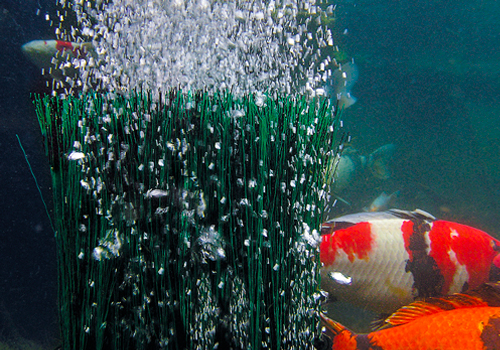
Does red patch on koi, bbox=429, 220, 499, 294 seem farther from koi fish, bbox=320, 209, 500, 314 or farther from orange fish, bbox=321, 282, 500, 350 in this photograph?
orange fish, bbox=321, 282, 500, 350

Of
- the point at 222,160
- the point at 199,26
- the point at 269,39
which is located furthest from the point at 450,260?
the point at 199,26

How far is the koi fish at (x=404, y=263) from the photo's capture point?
2.28 meters

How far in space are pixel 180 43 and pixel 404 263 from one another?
3153 mm

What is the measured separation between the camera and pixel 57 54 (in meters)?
2.31

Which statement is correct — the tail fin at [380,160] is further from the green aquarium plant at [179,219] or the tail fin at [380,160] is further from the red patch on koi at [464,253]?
the green aquarium plant at [179,219]

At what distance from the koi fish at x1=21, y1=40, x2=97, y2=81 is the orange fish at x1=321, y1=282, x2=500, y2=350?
287cm

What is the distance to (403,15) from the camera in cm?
1498

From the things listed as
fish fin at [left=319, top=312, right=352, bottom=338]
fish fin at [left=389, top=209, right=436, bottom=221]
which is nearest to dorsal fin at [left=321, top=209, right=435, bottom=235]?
fish fin at [left=389, top=209, right=436, bottom=221]

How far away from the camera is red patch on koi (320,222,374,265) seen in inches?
90.3

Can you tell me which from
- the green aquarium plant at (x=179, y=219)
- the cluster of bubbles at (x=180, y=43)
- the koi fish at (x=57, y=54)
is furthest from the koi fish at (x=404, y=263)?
the koi fish at (x=57, y=54)

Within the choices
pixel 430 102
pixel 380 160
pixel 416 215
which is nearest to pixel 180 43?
pixel 416 215

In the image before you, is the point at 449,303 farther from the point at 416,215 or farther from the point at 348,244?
the point at 416,215

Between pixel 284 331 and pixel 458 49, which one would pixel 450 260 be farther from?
pixel 458 49

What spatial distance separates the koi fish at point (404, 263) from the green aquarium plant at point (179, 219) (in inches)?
36.3
